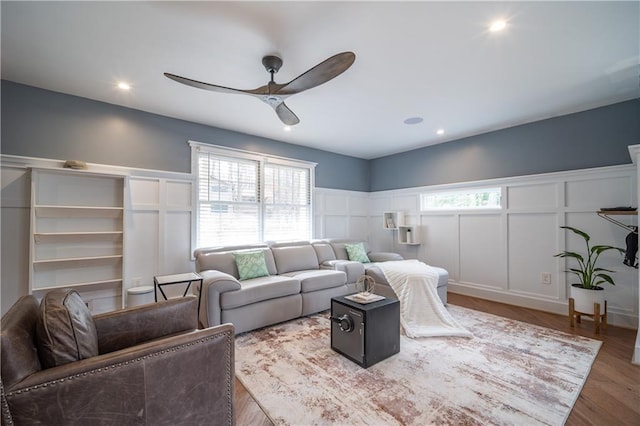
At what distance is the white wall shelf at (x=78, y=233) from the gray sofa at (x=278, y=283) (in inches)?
38.8

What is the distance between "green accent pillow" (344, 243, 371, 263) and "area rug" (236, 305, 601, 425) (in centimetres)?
182

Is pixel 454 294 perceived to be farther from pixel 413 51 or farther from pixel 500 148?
pixel 413 51

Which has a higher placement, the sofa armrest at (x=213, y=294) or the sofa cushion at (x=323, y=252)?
the sofa cushion at (x=323, y=252)

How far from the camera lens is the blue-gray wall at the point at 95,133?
282 centimetres

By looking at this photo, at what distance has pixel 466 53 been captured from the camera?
7.55 ft

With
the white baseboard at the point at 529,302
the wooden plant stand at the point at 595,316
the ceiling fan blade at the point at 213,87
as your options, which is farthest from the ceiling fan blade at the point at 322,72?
the white baseboard at the point at 529,302

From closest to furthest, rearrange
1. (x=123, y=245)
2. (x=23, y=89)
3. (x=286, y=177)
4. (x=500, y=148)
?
(x=23, y=89) < (x=123, y=245) < (x=500, y=148) < (x=286, y=177)

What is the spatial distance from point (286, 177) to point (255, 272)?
202 centimetres

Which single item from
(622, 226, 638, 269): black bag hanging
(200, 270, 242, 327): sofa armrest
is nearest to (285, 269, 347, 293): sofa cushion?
(200, 270, 242, 327): sofa armrest

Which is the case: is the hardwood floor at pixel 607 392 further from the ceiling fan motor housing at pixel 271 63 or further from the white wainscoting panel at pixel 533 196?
the ceiling fan motor housing at pixel 271 63

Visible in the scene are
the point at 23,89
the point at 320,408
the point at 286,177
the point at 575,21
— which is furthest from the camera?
the point at 286,177

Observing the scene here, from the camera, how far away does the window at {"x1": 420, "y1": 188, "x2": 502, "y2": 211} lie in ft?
14.1

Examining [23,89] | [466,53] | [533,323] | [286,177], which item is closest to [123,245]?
[23,89]

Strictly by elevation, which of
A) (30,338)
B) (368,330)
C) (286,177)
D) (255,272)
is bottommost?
(368,330)
